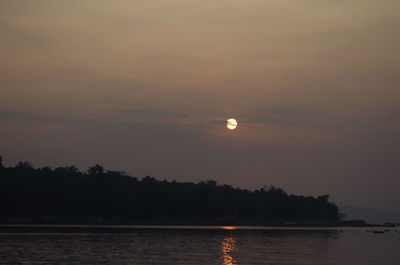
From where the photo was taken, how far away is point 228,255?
9050 centimetres

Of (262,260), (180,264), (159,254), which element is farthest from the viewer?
(159,254)

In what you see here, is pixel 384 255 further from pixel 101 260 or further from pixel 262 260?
pixel 101 260

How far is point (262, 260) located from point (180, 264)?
42.1 ft

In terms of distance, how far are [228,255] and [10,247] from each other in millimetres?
32207

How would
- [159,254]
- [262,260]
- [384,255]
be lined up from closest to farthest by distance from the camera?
Answer: [262,260] < [159,254] < [384,255]

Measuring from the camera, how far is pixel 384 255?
326 ft

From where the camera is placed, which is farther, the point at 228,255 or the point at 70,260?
the point at 228,255

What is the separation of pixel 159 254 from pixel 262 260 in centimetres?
1542

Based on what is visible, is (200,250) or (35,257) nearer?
(35,257)

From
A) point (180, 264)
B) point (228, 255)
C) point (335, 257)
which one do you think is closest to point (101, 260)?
point (180, 264)

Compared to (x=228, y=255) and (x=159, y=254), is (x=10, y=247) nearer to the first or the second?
(x=159, y=254)

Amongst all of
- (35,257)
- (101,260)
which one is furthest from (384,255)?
(35,257)

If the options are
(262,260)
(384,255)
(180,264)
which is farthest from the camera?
(384,255)

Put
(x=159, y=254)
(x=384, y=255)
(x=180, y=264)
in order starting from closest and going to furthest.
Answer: (x=180, y=264), (x=159, y=254), (x=384, y=255)
